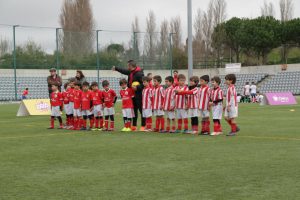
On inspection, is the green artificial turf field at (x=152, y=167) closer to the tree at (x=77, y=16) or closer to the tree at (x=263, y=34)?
the tree at (x=263, y=34)

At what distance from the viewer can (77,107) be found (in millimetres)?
16734

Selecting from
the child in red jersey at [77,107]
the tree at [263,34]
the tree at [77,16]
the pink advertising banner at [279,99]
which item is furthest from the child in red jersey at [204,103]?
the tree at [77,16]

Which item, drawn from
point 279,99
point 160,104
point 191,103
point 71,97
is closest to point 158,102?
point 160,104

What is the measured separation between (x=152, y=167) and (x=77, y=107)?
8570 mm

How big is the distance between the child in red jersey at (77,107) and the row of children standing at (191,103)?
2236 millimetres

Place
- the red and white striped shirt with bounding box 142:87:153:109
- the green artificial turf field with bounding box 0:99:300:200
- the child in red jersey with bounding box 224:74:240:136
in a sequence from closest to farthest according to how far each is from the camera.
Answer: the green artificial turf field with bounding box 0:99:300:200 < the child in red jersey with bounding box 224:74:240:136 < the red and white striped shirt with bounding box 142:87:153:109

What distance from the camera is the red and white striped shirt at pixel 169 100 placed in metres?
15.1

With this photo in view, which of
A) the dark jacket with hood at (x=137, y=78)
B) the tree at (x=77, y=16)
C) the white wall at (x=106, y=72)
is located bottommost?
the dark jacket with hood at (x=137, y=78)

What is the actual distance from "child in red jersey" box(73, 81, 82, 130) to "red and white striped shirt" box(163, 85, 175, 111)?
9.50 feet

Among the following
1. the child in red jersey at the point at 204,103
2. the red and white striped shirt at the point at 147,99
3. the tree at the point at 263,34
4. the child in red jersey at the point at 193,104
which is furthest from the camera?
the tree at the point at 263,34

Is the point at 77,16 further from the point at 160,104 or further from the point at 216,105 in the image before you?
the point at 216,105

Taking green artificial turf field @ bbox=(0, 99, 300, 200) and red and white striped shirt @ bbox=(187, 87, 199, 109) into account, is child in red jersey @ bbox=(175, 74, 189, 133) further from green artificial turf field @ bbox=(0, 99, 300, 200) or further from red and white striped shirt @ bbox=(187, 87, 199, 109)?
green artificial turf field @ bbox=(0, 99, 300, 200)

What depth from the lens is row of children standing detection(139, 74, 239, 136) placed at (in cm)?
1398

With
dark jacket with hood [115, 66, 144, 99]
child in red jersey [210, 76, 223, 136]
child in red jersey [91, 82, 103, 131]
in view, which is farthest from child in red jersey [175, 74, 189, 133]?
child in red jersey [91, 82, 103, 131]
